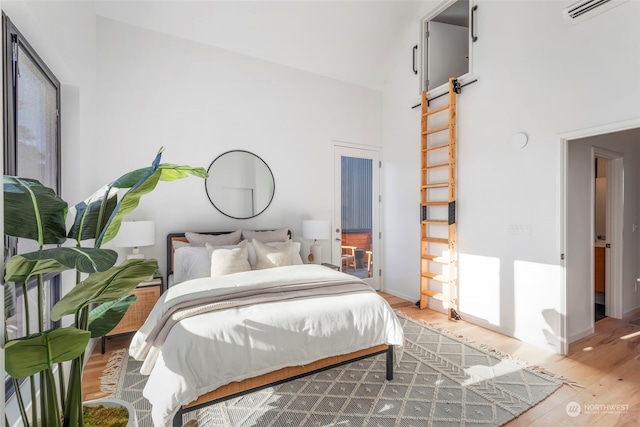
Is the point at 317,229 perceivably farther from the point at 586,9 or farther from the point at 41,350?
the point at 586,9

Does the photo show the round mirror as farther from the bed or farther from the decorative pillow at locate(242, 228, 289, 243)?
the bed

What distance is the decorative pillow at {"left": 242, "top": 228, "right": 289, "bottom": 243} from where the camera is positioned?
12.0 ft

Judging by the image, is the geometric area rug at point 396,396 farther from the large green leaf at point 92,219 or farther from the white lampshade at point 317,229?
the white lampshade at point 317,229

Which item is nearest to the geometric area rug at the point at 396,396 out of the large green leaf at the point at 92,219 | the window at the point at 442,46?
the large green leaf at the point at 92,219

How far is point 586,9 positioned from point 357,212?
3220 millimetres

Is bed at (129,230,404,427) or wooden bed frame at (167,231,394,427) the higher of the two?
bed at (129,230,404,427)

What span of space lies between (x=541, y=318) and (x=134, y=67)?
4.90 metres

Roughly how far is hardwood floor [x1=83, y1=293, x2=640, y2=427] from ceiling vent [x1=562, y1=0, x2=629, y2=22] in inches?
115

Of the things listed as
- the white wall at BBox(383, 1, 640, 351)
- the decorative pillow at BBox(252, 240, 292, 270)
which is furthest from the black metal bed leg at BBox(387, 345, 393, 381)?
the white wall at BBox(383, 1, 640, 351)

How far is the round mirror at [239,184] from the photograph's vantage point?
3777 mm

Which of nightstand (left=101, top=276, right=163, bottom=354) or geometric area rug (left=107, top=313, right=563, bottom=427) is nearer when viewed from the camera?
geometric area rug (left=107, top=313, right=563, bottom=427)

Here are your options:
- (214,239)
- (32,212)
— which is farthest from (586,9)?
(214,239)

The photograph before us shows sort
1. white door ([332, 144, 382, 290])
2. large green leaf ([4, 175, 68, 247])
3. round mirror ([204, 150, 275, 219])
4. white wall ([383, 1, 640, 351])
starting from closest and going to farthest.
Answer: large green leaf ([4, 175, 68, 247]) < white wall ([383, 1, 640, 351]) < round mirror ([204, 150, 275, 219]) < white door ([332, 144, 382, 290])

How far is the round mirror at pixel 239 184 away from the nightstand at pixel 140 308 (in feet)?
3.87
